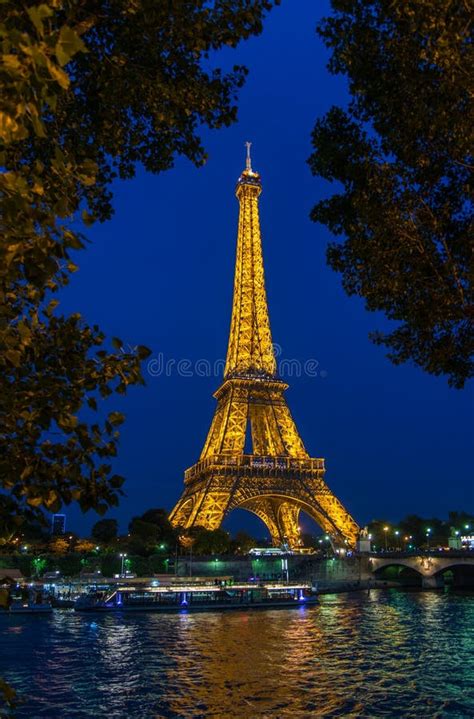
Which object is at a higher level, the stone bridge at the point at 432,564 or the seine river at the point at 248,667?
the stone bridge at the point at 432,564

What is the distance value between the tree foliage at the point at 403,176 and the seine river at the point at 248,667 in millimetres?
12596

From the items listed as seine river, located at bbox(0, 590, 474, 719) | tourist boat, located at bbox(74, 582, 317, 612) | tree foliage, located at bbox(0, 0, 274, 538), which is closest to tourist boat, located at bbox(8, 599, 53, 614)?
tourist boat, located at bbox(74, 582, 317, 612)

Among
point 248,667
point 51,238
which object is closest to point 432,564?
point 248,667

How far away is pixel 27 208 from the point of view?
10.9ft

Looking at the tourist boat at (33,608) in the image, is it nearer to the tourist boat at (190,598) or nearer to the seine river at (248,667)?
the tourist boat at (190,598)

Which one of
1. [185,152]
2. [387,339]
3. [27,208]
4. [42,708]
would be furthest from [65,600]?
[27,208]

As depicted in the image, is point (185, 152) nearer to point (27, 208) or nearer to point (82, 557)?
point (27, 208)

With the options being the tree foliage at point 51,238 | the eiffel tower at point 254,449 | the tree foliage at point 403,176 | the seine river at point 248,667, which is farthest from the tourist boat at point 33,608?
the tree foliage at point 51,238

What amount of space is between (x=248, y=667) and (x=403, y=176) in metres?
21.6

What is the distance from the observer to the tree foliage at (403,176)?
409 inches

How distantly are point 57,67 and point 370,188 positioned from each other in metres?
9.49

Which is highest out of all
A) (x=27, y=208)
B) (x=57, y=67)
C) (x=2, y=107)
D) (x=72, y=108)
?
(x=72, y=108)

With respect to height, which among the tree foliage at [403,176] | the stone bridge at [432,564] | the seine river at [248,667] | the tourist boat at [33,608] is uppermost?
the tree foliage at [403,176]

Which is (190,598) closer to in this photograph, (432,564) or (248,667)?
(432,564)
